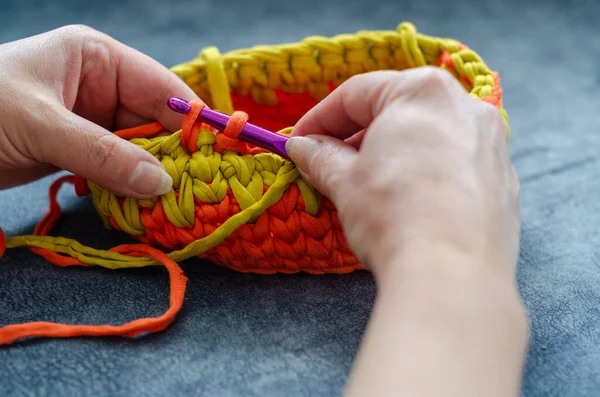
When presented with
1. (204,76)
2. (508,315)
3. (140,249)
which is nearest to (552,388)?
(508,315)

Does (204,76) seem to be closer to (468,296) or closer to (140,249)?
(140,249)

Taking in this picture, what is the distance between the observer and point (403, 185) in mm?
475

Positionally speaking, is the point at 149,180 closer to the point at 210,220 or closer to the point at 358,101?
the point at 210,220

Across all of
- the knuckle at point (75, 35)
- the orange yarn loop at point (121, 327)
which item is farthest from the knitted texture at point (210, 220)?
the knuckle at point (75, 35)

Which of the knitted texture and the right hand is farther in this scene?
the knitted texture

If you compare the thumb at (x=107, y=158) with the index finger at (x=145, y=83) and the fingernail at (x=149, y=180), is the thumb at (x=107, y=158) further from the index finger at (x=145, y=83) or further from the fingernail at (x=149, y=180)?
the index finger at (x=145, y=83)

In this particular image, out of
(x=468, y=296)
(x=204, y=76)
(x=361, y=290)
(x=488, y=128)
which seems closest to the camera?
(x=468, y=296)

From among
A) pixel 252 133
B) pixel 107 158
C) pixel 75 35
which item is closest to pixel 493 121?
pixel 252 133

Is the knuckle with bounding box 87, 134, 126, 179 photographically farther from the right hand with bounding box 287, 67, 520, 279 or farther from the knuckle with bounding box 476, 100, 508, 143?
the knuckle with bounding box 476, 100, 508, 143

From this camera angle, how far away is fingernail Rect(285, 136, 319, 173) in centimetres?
60

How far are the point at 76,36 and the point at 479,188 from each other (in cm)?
49

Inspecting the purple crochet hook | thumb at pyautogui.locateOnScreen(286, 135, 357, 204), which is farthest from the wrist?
the purple crochet hook

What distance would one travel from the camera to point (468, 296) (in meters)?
0.42

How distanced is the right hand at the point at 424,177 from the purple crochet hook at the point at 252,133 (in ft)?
0.20
